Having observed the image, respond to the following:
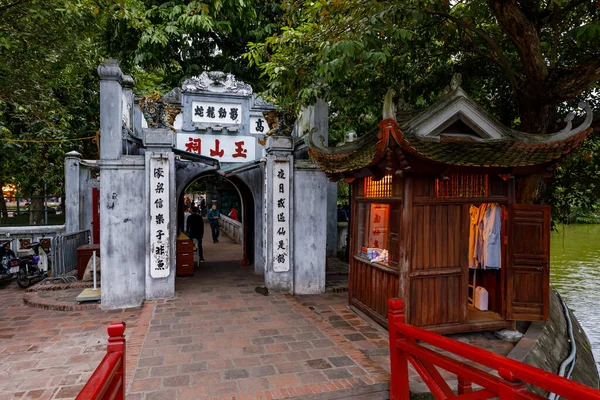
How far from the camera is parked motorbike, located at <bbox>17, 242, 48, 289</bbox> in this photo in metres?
8.63

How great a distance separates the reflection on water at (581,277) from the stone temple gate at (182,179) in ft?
21.7

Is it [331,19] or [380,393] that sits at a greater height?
[331,19]

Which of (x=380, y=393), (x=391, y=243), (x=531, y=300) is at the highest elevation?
(x=391, y=243)

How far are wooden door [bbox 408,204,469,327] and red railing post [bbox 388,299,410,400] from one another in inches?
70.0

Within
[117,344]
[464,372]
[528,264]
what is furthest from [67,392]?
[528,264]

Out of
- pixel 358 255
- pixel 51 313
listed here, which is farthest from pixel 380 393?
pixel 51 313

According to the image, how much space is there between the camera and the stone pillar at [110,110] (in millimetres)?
6742

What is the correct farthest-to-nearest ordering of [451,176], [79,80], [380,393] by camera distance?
[79,80] → [451,176] → [380,393]

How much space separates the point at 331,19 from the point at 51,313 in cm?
757

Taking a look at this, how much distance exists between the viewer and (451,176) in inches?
219

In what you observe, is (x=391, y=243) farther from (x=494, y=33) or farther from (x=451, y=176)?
(x=494, y=33)

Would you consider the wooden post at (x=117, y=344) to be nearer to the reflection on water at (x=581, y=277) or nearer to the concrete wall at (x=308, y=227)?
the concrete wall at (x=308, y=227)

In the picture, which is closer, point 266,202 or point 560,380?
point 560,380

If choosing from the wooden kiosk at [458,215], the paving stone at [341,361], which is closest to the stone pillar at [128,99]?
the wooden kiosk at [458,215]
